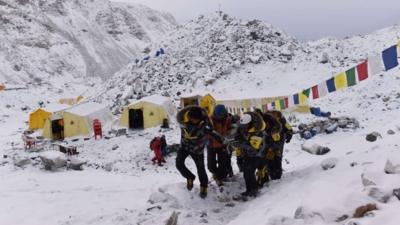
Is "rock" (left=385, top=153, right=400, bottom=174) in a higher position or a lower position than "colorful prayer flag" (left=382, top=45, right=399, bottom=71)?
lower

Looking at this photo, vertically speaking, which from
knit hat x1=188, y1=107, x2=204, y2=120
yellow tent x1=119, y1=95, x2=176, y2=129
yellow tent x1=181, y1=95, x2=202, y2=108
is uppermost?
yellow tent x1=181, y1=95, x2=202, y2=108

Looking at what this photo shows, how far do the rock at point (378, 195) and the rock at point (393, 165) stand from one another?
23.4 inches

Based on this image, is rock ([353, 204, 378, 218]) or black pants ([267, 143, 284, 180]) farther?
black pants ([267, 143, 284, 180])

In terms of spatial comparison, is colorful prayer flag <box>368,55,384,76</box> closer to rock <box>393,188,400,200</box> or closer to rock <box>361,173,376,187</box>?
rock <box>361,173,376,187</box>

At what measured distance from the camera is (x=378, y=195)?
5074 mm

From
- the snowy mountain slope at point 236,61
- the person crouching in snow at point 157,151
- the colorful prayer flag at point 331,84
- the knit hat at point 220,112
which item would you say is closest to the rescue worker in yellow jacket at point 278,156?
the knit hat at point 220,112

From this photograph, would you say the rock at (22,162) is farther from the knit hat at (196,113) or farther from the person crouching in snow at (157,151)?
the knit hat at (196,113)

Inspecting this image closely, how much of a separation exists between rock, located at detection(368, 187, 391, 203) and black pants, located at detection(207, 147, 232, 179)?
3.64 m

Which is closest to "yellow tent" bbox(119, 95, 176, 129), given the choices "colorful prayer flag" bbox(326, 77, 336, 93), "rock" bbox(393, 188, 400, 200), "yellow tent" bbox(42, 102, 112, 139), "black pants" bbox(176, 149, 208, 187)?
"yellow tent" bbox(42, 102, 112, 139)

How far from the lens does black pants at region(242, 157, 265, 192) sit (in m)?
7.54

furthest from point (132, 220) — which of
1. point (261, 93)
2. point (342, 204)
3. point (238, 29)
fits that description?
point (238, 29)

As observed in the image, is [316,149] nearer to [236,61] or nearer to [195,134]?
[195,134]

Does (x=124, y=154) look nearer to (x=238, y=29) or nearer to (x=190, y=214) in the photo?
(x=190, y=214)

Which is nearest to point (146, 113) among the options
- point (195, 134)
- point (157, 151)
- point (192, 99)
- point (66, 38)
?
point (192, 99)
